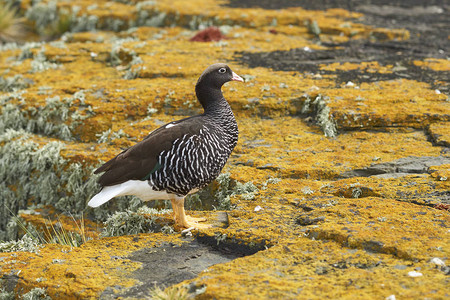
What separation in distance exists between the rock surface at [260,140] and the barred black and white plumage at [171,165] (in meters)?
0.42

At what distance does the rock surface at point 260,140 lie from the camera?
14.0 ft

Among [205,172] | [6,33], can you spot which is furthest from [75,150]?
[6,33]

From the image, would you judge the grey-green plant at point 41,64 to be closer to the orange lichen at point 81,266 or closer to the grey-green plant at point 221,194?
the grey-green plant at point 221,194

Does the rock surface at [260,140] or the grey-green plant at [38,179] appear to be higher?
the rock surface at [260,140]

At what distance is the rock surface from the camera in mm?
4254

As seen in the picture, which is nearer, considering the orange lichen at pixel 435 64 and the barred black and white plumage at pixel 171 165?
the barred black and white plumage at pixel 171 165

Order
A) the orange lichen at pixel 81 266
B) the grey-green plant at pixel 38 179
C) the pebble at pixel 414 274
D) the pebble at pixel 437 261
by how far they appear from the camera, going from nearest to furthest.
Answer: the pebble at pixel 414 274, the pebble at pixel 437 261, the orange lichen at pixel 81 266, the grey-green plant at pixel 38 179

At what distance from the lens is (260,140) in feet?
23.1

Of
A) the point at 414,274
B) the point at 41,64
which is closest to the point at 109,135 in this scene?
the point at 41,64

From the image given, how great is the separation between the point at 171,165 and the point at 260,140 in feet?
6.78

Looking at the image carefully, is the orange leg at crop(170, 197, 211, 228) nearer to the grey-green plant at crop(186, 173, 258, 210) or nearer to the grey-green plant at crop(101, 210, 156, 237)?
the grey-green plant at crop(101, 210, 156, 237)

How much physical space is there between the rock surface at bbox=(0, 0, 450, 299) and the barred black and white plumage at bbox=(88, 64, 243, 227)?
0.42m

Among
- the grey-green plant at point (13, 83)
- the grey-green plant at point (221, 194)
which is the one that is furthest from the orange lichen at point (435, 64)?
the grey-green plant at point (13, 83)

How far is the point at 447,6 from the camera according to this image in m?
13.3
